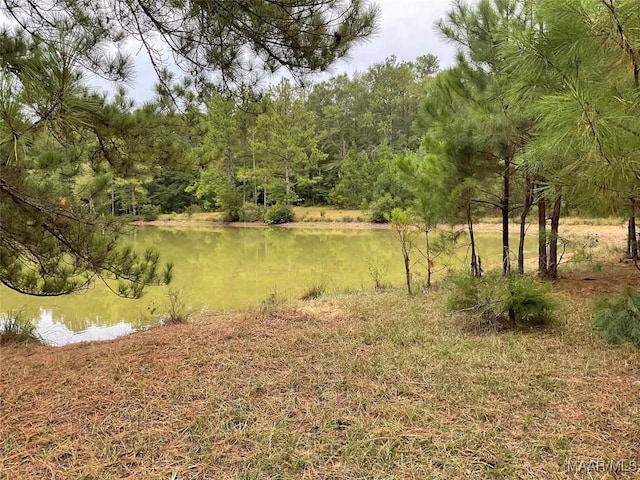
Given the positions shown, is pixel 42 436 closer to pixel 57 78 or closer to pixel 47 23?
pixel 57 78

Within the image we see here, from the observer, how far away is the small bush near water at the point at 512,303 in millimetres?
3018

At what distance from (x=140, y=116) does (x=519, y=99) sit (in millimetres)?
2513

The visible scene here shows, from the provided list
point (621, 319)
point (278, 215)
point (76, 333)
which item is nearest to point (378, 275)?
point (76, 333)

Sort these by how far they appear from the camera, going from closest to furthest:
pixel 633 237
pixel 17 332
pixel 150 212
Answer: pixel 17 332 < pixel 633 237 < pixel 150 212

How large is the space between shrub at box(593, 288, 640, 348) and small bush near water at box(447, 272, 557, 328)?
0.33 meters

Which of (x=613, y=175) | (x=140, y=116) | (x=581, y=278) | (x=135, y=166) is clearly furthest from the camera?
(x=581, y=278)

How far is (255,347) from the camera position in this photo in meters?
2.84

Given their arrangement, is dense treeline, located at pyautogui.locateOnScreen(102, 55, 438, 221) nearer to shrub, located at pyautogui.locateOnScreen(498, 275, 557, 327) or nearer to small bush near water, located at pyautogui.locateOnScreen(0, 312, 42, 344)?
small bush near water, located at pyautogui.locateOnScreen(0, 312, 42, 344)

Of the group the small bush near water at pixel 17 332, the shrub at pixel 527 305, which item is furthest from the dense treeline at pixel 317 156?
the shrub at pixel 527 305

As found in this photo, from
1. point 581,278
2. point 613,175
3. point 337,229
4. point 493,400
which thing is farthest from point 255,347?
point 337,229

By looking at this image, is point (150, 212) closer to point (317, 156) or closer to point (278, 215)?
point (278, 215)

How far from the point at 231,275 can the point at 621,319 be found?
705cm

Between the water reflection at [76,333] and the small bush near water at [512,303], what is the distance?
336cm

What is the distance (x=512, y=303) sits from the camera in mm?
3029
